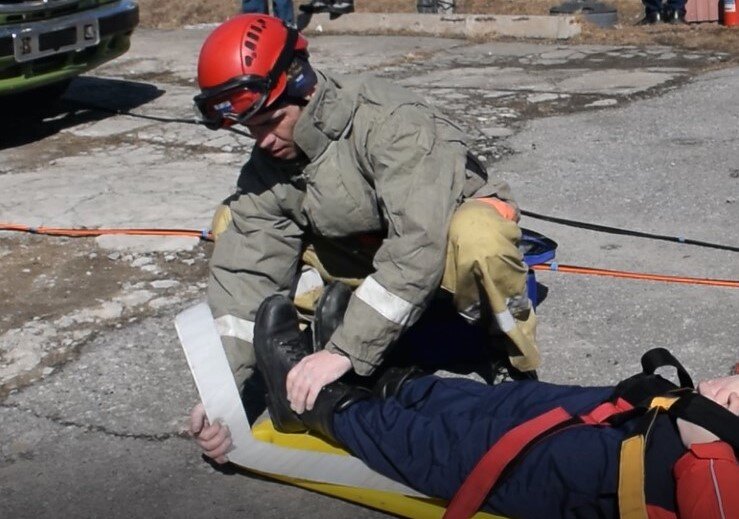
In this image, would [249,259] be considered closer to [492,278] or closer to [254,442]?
[254,442]

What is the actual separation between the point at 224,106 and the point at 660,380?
4.26 ft

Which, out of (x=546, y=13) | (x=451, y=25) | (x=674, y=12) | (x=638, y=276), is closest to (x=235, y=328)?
(x=638, y=276)

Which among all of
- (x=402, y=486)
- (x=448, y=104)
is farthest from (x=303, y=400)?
(x=448, y=104)

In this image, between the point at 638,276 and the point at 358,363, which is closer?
the point at 358,363

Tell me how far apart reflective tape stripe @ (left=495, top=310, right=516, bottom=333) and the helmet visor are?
0.85 metres

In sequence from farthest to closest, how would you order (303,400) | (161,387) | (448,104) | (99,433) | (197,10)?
(197,10)
(448,104)
(161,387)
(99,433)
(303,400)

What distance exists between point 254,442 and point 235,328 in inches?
15.7

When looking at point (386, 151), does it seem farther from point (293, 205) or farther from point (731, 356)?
point (731, 356)

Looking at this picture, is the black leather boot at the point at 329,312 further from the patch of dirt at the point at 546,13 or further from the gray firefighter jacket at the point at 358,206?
the patch of dirt at the point at 546,13

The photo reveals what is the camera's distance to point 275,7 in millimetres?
10211

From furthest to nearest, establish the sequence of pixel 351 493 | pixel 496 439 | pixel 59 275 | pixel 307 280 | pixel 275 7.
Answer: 1. pixel 275 7
2. pixel 59 275
3. pixel 307 280
4. pixel 351 493
5. pixel 496 439

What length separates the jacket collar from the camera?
10.4ft

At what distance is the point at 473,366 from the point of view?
3.73 meters

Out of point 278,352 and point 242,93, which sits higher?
point 242,93
